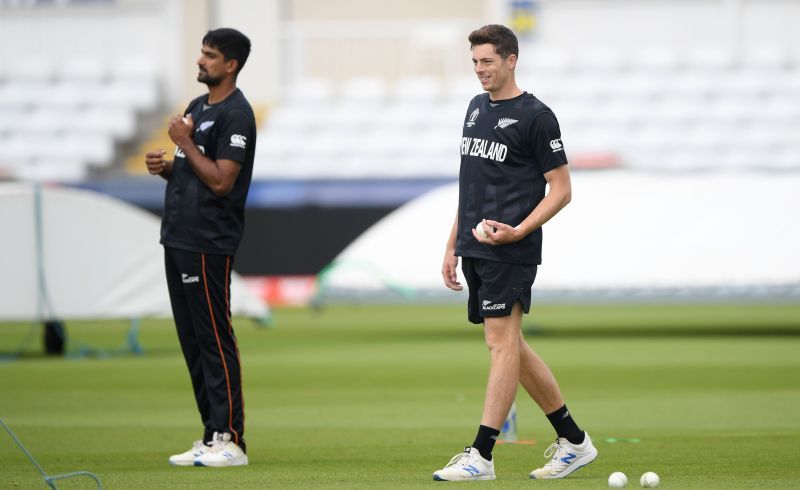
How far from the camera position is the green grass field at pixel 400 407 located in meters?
7.25

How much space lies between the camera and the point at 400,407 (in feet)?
34.8

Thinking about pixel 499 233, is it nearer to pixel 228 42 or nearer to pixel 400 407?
pixel 228 42

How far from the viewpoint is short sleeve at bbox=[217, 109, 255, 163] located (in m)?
7.39

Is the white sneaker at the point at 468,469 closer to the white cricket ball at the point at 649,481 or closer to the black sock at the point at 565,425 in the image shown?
the black sock at the point at 565,425

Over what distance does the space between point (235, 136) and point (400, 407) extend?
3688mm

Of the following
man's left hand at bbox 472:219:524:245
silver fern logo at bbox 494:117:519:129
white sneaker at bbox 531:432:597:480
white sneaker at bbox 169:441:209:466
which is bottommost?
white sneaker at bbox 169:441:209:466

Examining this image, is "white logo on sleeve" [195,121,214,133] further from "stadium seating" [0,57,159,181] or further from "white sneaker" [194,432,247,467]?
"stadium seating" [0,57,159,181]

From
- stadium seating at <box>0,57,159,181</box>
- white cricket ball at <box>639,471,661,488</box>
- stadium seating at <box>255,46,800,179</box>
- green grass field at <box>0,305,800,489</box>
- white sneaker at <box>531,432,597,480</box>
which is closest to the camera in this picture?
white cricket ball at <box>639,471,661,488</box>

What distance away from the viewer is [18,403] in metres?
10.8

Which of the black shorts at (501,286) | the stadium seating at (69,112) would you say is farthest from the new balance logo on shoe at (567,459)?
the stadium seating at (69,112)

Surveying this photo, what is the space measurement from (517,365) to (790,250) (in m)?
12.7

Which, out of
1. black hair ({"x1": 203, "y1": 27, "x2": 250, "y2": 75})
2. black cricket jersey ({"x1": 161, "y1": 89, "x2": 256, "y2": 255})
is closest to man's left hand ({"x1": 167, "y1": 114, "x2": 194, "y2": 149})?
black cricket jersey ({"x1": 161, "y1": 89, "x2": 256, "y2": 255})

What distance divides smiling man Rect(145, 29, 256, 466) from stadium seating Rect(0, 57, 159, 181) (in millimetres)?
22547

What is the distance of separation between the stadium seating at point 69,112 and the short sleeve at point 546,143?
23.7 metres
